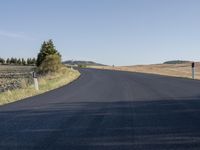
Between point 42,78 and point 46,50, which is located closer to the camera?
point 42,78

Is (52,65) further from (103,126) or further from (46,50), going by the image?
(103,126)

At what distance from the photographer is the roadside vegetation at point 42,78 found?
2061 centimetres

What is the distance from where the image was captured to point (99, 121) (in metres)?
10.2

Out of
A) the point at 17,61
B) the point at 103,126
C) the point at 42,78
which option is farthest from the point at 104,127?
the point at 17,61

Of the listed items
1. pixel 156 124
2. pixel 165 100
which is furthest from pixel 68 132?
pixel 165 100

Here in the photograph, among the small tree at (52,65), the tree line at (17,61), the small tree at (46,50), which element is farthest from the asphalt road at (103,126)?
the tree line at (17,61)

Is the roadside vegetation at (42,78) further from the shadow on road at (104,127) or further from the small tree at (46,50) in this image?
the shadow on road at (104,127)

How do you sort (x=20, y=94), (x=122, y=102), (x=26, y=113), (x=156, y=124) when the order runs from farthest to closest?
(x=20, y=94)
(x=122, y=102)
(x=26, y=113)
(x=156, y=124)

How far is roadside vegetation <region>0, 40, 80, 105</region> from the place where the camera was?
67.6 feet

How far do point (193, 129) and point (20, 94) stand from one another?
1270cm

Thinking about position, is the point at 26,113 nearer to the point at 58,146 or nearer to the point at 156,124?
the point at 156,124

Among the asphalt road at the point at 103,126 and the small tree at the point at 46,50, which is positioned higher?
the small tree at the point at 46,50

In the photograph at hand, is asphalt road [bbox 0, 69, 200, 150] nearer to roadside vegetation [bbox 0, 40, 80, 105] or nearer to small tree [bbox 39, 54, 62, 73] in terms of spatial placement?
roadside vegetation [bbox 0, 40, 80, 105]

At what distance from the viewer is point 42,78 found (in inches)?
1373
